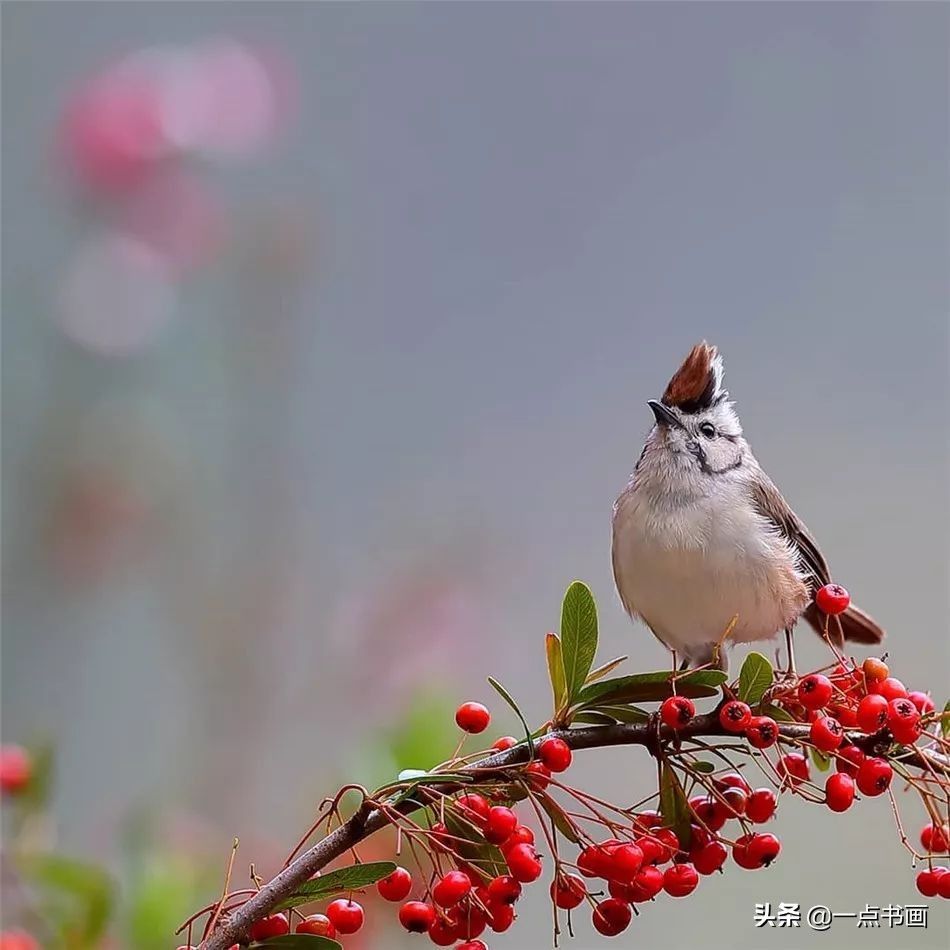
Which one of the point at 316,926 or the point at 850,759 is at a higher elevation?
the point at 850,759

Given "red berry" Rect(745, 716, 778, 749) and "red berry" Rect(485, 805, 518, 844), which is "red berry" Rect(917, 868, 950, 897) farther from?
"red berry" Rect(485, 805, 518, 844)

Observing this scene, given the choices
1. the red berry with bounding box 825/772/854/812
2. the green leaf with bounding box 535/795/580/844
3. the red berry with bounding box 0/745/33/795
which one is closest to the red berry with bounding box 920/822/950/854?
the red berry with bounding box 825/772/854/812

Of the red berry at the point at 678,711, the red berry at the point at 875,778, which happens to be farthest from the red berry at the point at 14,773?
the red berry at the point at 875,778

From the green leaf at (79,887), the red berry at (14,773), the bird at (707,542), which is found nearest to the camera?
the green leaf at (79,887)

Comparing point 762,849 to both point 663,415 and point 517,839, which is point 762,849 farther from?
point 663,415

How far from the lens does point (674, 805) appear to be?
108 centimetres

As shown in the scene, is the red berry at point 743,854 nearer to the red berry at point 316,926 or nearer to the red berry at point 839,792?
the red berry at point 839,792

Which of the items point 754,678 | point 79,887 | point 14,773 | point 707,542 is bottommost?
point 79,887

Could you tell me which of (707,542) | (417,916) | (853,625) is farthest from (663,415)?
(417,916)

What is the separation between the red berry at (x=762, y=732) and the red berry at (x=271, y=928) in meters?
0.39

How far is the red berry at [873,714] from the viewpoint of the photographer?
106 cm

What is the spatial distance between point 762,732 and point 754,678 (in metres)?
0.07

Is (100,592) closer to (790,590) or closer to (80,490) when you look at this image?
(80,490)

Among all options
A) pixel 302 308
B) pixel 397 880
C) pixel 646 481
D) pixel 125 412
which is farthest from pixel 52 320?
pixel 397 880
